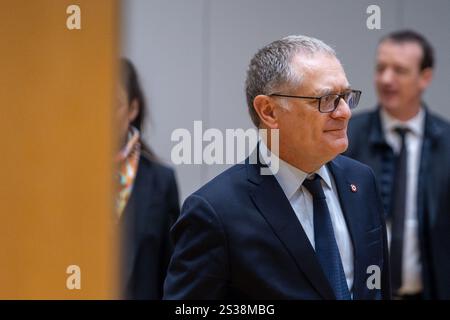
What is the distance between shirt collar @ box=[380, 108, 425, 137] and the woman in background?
797 mm

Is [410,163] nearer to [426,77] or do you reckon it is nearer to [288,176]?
[426,77]

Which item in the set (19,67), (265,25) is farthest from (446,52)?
(19,67)

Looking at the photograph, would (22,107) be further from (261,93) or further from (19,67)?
(261,93)

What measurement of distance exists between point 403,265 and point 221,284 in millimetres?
1005

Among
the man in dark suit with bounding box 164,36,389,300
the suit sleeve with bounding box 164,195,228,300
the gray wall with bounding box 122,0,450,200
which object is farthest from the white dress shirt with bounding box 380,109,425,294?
the suit sleeve with bounding box 164,195,228,300

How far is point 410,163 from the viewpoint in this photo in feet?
8.21

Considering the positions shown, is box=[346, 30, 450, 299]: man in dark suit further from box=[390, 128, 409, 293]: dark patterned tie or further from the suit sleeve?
the suit sleeve

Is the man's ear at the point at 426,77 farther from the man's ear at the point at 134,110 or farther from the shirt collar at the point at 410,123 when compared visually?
the man's ear at the point at 134,110

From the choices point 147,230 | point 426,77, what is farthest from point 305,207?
point 426,77

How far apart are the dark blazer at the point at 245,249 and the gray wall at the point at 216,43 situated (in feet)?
1.30

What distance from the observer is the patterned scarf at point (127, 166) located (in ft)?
7.63

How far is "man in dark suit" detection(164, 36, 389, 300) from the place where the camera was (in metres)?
1.67

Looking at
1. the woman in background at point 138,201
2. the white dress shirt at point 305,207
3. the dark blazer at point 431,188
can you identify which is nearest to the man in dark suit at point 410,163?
the dark blazer at point 431,188

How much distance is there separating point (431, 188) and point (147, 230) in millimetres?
981
